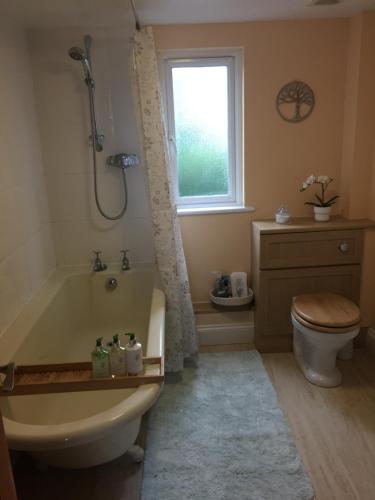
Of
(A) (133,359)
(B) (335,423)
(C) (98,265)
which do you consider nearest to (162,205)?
(C) (98,265)

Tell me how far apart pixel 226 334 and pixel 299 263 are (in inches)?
29.0

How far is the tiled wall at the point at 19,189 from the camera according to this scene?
189 centimetres

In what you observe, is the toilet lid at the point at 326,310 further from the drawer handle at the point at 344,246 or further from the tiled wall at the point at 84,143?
the tiled wall at the point at 84,143

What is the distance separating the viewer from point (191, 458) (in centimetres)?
181

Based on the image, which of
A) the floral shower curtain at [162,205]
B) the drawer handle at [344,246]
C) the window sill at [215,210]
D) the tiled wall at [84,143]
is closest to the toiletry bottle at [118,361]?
the floral shower curtain at [162,205]

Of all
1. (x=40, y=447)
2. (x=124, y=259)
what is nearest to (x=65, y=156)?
(x=124, y=259)

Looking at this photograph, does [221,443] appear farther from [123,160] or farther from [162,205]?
[123,160]

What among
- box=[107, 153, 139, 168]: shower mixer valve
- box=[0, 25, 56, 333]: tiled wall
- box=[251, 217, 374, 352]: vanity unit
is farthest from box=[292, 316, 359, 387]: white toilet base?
box=[0, 25, 56, 333]: tiled wall

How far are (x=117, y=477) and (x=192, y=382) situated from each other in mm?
758

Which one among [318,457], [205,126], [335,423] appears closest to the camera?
[318,457]

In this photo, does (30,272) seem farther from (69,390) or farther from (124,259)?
(69,390)

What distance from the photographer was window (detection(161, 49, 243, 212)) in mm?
2553

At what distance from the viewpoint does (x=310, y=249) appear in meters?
2.50

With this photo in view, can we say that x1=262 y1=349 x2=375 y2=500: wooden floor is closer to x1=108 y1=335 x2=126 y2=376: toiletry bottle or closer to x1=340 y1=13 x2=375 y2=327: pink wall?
x1=340 y1=13 x2=375 y2=327: pink wall
